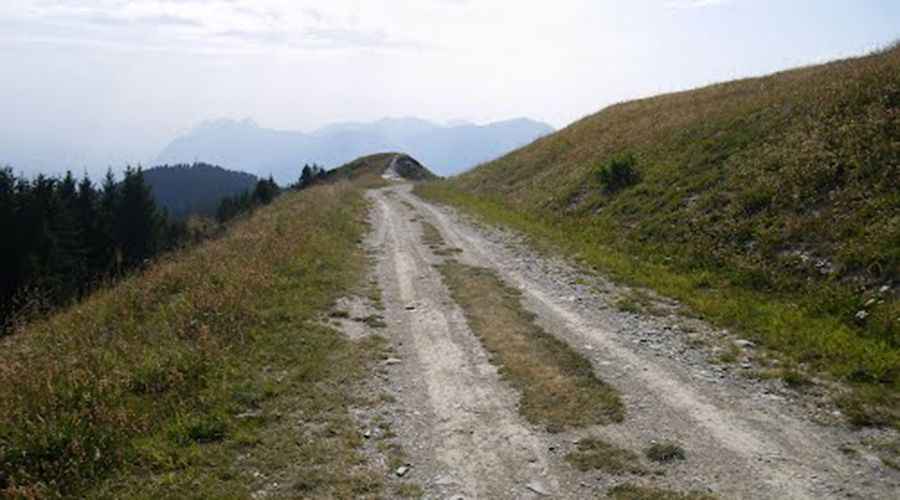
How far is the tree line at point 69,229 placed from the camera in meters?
49.3

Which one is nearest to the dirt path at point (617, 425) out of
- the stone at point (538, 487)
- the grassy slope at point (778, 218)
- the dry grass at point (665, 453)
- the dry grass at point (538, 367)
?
the stone at point (538, 487)

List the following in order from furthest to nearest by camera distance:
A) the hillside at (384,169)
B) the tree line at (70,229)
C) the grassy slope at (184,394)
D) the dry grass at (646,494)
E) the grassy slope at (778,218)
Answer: the hillside at (384,169) < the tree line at (70,229) < the grassy slope at (778,218) < the grassy slope at (184,394) < the dry grass at (646,494)

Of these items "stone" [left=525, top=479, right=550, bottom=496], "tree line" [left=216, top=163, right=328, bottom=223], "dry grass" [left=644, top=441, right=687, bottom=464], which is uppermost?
"tree line" [left=216, top=163, right=328, bottom=223]

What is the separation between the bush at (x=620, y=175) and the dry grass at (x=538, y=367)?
1279 cm

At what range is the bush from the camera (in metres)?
26.9

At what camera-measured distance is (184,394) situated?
944cm

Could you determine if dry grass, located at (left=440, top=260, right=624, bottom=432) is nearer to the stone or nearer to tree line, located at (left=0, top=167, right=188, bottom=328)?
the stone

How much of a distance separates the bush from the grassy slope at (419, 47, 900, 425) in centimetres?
55

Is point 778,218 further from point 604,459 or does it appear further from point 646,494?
point 646,494

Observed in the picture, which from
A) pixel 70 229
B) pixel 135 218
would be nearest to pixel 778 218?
pixel 70 229

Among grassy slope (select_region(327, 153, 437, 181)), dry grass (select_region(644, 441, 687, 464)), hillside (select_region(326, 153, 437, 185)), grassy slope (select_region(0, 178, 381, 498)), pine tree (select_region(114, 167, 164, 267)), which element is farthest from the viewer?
grassy slope (select_region(327, 153, 437, 181))

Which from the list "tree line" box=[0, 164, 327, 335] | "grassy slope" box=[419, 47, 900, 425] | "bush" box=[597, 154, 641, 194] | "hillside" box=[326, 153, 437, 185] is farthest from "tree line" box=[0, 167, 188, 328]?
"hillside" box=[326, 153, 437, 185]

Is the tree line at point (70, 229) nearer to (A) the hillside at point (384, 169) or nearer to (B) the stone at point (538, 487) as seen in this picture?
(A) the hillside at point (384, 169)

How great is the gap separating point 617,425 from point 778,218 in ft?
37.1
